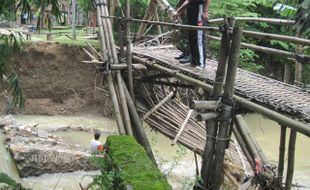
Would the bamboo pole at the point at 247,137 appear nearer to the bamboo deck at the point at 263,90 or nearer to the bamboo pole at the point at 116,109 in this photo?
the bamboo deck at the point at 263,90

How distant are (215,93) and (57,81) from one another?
28.6ft

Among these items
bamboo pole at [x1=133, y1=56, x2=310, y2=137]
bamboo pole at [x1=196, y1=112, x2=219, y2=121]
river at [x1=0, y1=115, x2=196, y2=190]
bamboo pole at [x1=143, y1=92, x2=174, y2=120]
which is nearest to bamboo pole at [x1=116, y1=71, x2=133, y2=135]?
bamboo pole at [x1=143, y1=92, x2=174, y2=120]

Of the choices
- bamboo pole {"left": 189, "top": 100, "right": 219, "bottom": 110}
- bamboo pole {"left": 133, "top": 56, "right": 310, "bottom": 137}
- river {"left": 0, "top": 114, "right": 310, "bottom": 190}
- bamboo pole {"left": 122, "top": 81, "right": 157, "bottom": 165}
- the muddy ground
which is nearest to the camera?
bamboo pole {"left": 133, "top": 56, "right": 310, "bottom": 137}

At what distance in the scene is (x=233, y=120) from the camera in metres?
3.63

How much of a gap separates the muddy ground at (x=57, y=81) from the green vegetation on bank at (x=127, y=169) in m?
7.36

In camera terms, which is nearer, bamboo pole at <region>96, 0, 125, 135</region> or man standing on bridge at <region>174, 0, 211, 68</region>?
man standing on bridge at <region>174, 0, 211, 68</region>

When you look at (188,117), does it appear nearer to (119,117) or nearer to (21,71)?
(119,117)

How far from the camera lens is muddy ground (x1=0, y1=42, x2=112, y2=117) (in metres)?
11.5

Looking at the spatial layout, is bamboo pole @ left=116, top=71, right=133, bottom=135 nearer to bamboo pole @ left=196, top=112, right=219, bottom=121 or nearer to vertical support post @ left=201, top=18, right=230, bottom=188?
vertical support post @ left=201, top=18, right=230, bottom=188

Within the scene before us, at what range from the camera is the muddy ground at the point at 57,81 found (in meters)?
11.5

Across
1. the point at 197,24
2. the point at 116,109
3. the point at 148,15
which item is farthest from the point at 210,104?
the point at 148,15

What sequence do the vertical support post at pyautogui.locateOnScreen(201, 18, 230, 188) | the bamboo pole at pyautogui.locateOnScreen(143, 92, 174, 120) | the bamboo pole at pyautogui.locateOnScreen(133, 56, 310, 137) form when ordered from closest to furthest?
the bamboo pole at pyautogui.locateOnScreen(133, 56, 310, 137)
the vertical support post at pyautogui.locateOnScreen(201, 18, 230, 188)
the bamboo pole at pyautogui.locateOnScreen(143, 92, 174, 120)

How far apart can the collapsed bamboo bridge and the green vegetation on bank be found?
489 mm

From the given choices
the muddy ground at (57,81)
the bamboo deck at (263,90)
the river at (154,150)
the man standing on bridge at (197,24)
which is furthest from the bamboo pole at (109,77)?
the muddy ground at (57,81)
